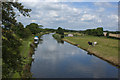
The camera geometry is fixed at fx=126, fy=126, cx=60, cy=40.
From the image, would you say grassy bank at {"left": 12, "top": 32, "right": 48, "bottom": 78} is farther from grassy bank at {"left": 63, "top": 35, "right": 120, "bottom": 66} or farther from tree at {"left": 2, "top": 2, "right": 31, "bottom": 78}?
grassy bank at {"left": 63, "top": 35, "right": 120, "bottom": 66}

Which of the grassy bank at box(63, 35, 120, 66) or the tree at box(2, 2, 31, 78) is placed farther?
the grassy bank at box(63, 35, 120, 66)

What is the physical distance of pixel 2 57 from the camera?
5.98 metres

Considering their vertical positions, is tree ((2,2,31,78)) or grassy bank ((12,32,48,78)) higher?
tree ((2,2,31,78))

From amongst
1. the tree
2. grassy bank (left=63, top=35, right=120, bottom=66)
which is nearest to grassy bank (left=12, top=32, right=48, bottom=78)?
the tree

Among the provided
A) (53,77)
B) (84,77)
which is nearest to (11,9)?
(53,77)

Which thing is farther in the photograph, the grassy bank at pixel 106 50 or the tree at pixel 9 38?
the grassy bank at pixel 106 50

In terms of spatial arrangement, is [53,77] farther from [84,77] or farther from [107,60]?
[107,60]

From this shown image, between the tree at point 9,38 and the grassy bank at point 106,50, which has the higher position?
the tree at point 9,38

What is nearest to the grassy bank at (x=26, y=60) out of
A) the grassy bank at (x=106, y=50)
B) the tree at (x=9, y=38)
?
the tree at (x=9, y=38)

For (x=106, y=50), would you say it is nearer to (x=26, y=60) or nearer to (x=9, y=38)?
(x=26, y=60)

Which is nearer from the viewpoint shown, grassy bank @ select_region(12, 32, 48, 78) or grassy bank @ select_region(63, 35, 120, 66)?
grassy bank @ select_region(12, 32, 48, 78)

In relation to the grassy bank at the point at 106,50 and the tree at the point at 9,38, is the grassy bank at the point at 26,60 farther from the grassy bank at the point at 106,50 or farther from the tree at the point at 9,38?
the grassy bank at the point at 106,50

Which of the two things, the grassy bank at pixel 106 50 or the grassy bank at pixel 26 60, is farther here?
the grassy bank at pixel 106 50

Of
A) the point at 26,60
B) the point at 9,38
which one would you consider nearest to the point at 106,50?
the point at 26,60
